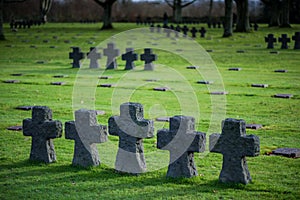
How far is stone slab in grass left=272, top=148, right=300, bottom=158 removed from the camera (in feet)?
25.7

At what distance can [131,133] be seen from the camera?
697 centimetres

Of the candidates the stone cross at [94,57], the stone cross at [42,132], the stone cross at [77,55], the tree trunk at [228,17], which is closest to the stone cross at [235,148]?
the stone cross at [42,132]

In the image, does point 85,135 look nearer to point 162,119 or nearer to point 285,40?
point 162,119

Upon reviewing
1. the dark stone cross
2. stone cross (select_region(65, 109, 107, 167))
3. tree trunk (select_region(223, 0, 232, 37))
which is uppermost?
tree trunk (select_region(223, 0, 232, 37))

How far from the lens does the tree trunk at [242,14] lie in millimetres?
44000

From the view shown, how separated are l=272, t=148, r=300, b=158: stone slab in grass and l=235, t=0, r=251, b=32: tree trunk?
1443 inches

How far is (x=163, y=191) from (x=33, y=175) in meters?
1.65

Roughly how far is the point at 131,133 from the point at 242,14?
39.0 meters

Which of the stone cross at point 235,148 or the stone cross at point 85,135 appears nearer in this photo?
Result: the stone cross at point 235,148

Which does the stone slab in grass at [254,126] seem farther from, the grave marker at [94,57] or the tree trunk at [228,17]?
the tree trunk at [228,17]

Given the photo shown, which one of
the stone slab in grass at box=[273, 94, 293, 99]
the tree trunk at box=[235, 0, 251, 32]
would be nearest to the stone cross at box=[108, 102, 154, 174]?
the stone slab in grass at box=[273, 94, 293, 99]

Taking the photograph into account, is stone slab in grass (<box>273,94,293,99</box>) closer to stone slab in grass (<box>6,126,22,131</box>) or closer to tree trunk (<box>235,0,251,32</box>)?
stone slab in grass (<box>6,126,22,131</box>)

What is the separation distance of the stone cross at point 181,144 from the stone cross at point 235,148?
8.2 inches

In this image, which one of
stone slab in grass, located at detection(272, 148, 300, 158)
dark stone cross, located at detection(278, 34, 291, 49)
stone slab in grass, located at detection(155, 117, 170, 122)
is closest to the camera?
stone slab in grass, located at detection(272, 148, 300, 158)
